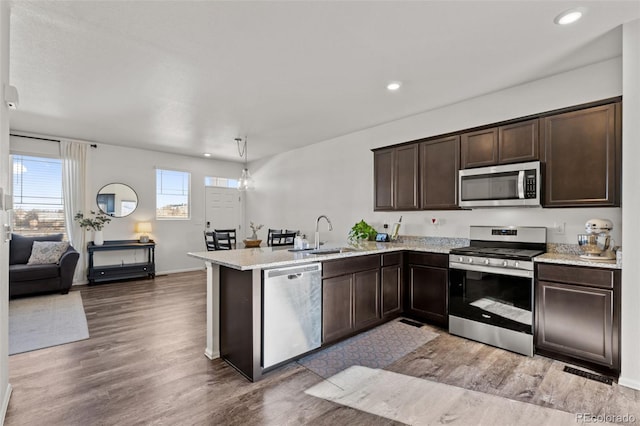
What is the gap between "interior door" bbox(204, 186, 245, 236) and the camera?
7.52 m

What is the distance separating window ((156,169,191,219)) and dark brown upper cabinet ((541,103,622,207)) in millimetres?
6748

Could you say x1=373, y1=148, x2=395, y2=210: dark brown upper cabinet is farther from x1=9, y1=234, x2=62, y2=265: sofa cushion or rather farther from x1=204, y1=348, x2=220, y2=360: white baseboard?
x1=9, y1=234, x2=62, y2=265: sofa cushion

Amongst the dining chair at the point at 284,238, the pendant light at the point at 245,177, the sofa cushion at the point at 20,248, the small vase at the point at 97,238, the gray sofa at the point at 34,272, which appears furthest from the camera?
the small vase at the point at 97,238

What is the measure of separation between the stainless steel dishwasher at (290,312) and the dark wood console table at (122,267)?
4.81 metres

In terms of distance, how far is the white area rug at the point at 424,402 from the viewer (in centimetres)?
196

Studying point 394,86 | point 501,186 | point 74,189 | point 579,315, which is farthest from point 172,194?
point 579,315

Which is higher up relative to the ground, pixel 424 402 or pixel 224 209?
pixel 224 209

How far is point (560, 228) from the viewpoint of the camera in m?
3.16

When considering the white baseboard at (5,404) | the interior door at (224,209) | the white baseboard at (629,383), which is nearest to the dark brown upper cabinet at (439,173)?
the white baseboard at (629,383)

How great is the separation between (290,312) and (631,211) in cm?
275

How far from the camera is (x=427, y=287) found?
11.8 feet

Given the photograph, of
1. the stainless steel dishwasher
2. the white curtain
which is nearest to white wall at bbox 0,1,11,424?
the stainless steel dishwasher

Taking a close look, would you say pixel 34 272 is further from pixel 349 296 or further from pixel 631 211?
pixel 631 211
